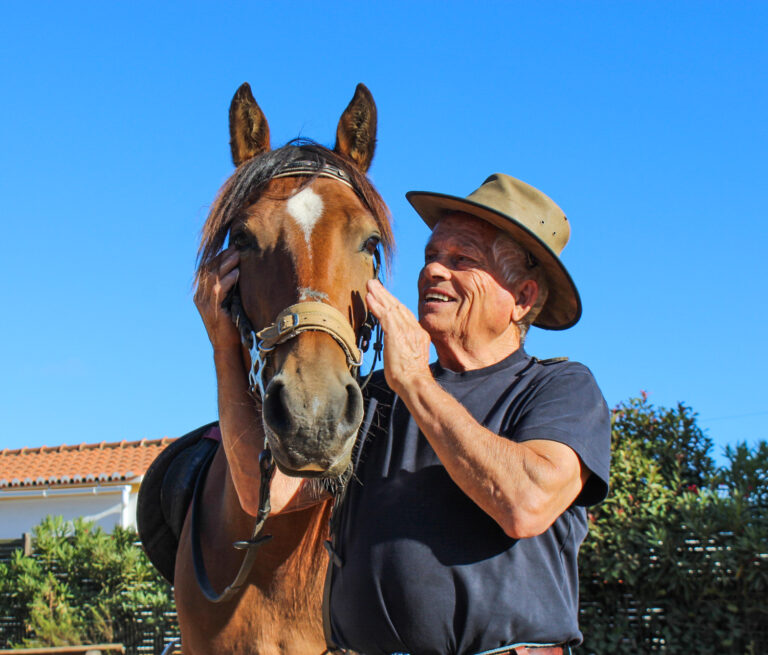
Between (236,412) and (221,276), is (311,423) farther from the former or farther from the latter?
(221,276)

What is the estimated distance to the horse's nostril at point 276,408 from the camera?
6.36 feet

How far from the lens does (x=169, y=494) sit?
3518 millimetres

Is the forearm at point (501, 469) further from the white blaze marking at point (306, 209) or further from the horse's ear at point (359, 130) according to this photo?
the horse's ear at point (359, 130)

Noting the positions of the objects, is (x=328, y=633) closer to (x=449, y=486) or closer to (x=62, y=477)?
(x=449, y=486)

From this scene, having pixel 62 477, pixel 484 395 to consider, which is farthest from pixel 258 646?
pixel 62 477

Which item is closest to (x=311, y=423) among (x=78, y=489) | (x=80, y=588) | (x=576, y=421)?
(x=576, y=421)

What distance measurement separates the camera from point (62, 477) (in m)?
19.5

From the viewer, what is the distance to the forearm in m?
1.83

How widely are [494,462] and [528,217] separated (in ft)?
2.91

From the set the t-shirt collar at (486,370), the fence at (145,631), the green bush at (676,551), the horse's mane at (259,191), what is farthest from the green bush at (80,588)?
the t-shirt collar at (486,370)

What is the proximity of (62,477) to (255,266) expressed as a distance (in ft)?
62.8

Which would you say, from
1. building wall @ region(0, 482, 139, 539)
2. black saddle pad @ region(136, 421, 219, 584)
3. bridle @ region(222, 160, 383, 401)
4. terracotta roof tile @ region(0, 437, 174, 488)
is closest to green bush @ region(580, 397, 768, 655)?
black saddle pad @ region(136, 421, 219, 584)

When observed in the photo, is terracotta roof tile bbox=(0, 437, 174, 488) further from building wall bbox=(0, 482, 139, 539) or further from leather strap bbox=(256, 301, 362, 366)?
leather strap bbox=(256, 301, 362, 366)

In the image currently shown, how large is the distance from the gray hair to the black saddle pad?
1.66 meters
